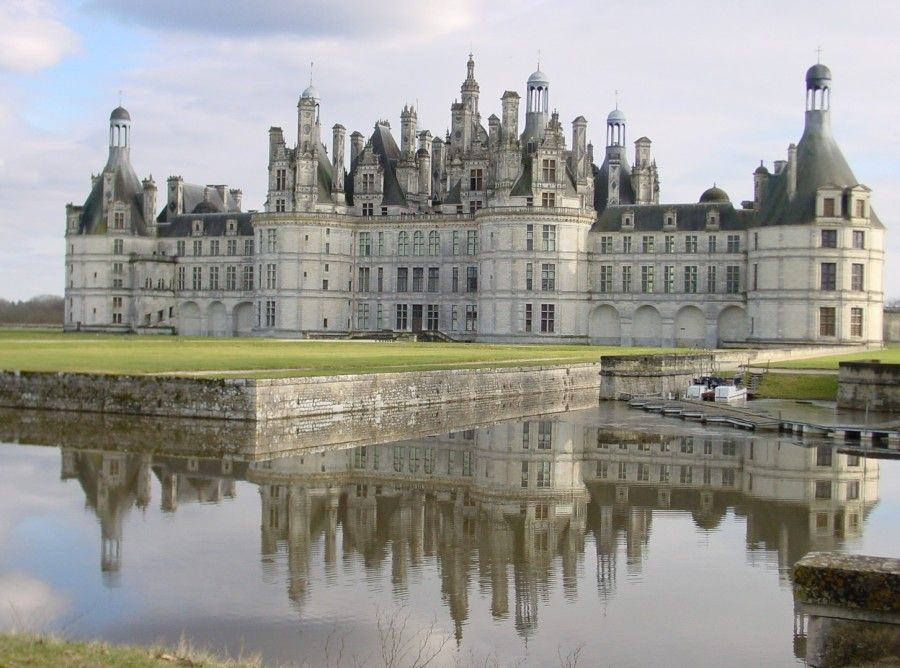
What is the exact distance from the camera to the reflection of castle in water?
50.5 ft

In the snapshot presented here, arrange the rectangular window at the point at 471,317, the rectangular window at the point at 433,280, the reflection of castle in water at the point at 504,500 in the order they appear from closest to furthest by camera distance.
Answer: the reflection of castle in water at the point at 504,500 → the rectangular window at the point at 471,317 → the rectangular window at the point at 433,280

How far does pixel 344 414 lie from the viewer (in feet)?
97.6

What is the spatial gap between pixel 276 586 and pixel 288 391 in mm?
14340

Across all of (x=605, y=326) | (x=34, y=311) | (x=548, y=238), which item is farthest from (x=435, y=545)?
(x=34, y=311)

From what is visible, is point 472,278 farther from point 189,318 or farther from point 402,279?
point 189,318

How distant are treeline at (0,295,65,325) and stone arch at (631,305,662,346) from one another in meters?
84.2

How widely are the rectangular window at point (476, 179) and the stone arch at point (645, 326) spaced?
12.3 meters

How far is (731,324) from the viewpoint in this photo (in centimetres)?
6725

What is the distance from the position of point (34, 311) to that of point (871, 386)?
12937 cm

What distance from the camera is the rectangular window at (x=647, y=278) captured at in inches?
2702

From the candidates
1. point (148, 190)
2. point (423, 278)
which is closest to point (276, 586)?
point (423, 278)

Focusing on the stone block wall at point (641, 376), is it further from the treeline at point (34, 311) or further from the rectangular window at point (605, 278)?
the treeline at point (34, 311)

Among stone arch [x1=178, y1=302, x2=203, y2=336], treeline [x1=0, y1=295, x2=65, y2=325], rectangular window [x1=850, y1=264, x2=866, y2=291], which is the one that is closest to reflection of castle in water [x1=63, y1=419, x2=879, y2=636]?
rectangular window [x1=850, y1=264, x2=866, y2=291]

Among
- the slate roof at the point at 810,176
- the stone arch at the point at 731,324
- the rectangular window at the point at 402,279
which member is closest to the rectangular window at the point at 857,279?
the slate roof at the point at 810,176
